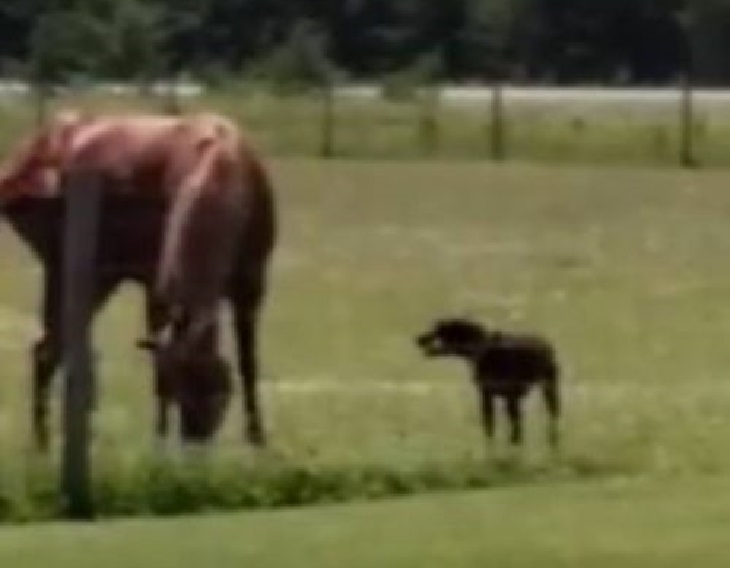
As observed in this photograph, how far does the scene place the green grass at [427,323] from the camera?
1211 cm

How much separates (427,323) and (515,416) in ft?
31.9

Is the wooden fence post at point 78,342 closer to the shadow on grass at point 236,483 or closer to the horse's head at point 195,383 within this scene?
the shadow on grass at point 236,483

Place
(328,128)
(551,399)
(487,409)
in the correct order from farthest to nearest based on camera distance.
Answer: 1. (328,128)
2. (551,399)
3. (487,409)

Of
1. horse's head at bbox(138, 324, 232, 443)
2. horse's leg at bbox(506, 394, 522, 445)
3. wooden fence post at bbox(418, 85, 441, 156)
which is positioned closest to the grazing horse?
horse's head at bbox(138, 324, 232, 443)

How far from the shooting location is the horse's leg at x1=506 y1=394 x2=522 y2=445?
1343 cm

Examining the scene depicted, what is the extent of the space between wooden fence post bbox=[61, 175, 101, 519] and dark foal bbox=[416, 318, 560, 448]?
2.14 meters

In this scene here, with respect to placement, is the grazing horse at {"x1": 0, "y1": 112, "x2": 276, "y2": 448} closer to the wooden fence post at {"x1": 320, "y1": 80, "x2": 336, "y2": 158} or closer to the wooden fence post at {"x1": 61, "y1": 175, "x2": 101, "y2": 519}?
the wooden fence post at {"x1": 61, "y1": 175, "x2": 101, "y2": 519}

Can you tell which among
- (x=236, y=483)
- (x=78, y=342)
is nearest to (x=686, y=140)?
(x=78, y=342)

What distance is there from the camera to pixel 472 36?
92.8 m

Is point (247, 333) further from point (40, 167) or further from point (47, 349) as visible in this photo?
point (40, 167)

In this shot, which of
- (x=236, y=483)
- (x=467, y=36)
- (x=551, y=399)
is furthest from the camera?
(x=467, y=36)

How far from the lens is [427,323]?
23.4 m

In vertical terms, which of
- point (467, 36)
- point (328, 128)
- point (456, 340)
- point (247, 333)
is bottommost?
point (467, 36)

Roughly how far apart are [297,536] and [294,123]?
131 ft
